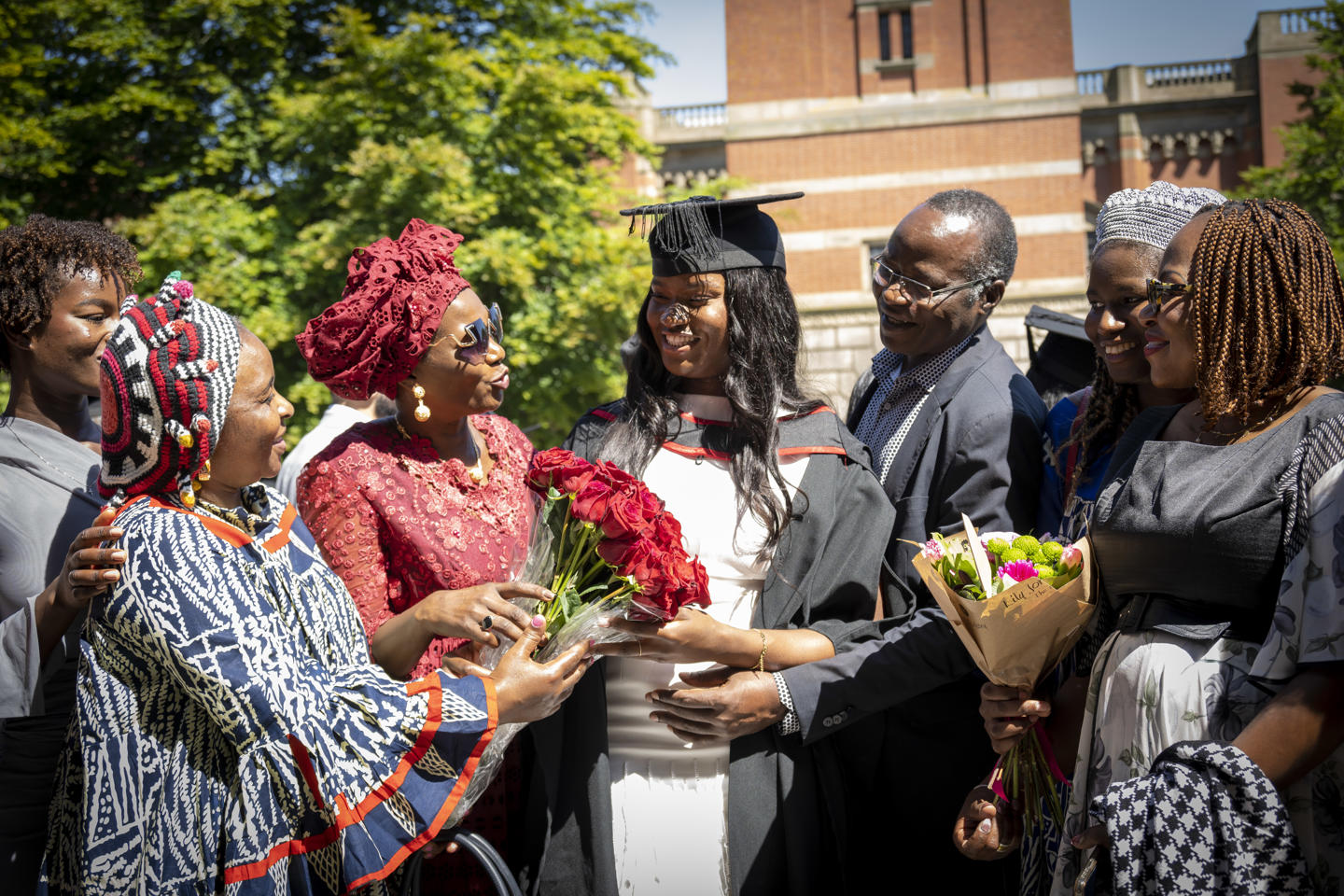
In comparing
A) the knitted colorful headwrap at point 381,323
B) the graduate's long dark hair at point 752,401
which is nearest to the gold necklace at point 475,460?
the knitted colorful headwrap at point 381,323

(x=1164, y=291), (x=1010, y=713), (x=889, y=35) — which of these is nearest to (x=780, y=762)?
(x=1010, y=713)

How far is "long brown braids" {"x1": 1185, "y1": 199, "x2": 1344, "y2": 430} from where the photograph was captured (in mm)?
2484

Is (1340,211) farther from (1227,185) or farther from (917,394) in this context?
(917,394)

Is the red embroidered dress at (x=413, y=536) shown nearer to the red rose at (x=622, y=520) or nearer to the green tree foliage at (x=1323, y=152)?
the red rose at (x=622, y=520)

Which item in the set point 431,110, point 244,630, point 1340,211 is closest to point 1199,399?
point 244,630

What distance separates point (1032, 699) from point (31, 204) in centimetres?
1652

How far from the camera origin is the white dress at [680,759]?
292cm

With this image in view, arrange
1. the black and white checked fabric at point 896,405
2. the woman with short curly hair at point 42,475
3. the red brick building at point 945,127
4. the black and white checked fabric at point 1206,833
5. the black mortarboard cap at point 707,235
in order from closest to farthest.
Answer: the black and white checked fabric at point 1206,833 → the woman with short curly hair at point 42,475 → the black mortarboard cap at point 707,235 → the black and white checked fabric at point 896,405 → the red brick building at point 945,127

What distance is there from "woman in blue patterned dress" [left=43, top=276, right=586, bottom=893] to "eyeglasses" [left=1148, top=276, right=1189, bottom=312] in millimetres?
1912

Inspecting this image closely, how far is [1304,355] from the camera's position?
248 cm

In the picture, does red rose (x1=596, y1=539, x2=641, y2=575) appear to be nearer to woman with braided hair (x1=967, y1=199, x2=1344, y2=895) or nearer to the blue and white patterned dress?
the blue and white patterned dress

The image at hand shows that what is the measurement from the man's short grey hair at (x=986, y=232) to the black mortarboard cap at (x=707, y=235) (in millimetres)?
891

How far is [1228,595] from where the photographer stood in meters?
2.40

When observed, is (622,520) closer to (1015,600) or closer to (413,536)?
(413,536)
